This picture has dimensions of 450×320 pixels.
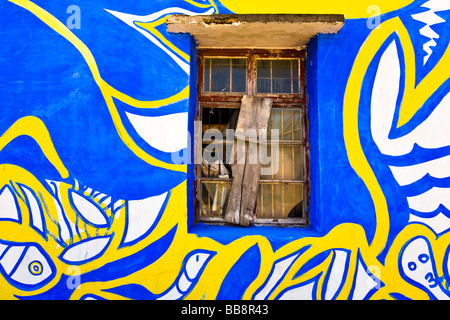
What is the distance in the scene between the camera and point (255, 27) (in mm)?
2555

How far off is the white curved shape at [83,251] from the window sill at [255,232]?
785 mm

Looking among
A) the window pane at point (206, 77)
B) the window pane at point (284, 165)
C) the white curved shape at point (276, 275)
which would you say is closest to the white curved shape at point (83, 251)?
the white curved shape at point (276, 275)

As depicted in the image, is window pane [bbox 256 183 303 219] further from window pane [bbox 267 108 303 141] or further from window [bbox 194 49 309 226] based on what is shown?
window pane [bbox 267 108 303 141]

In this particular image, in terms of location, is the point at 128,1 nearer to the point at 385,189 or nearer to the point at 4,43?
the point at 4,43

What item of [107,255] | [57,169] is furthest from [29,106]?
[107,255]

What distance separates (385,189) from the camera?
252 centimetres

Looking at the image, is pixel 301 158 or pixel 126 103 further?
pixel 301 158

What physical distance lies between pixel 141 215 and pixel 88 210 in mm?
454

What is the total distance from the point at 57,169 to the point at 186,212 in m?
1.17

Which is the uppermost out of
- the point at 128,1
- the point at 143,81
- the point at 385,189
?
the point at 128,1

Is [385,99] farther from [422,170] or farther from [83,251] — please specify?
[83,251]

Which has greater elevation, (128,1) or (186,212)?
(128,1)

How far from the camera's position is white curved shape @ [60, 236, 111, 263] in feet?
8.20

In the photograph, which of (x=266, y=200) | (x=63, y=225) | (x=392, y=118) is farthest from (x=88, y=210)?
(x=392, y=118)
